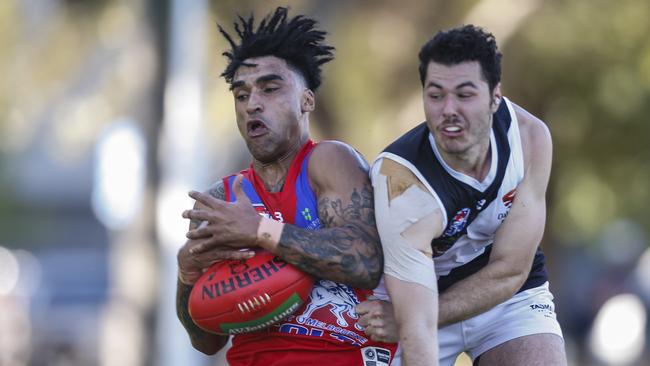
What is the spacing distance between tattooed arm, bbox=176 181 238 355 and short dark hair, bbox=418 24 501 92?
1247 mm

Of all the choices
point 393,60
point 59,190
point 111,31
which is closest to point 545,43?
point 393,60

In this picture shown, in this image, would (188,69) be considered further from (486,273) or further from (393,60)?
(486,273)

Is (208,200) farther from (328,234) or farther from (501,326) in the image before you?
(501,326)

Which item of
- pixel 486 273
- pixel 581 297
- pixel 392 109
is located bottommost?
pixel 581 297

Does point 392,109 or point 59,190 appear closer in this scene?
point 392,109

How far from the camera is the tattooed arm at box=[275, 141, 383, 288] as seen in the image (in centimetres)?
592

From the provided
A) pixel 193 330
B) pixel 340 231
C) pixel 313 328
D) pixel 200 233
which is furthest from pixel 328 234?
pixel 193 330

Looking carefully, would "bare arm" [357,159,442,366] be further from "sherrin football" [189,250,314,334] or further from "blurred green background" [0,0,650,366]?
"blurred green background" [0,0,650,366]

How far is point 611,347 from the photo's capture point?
18.8 m

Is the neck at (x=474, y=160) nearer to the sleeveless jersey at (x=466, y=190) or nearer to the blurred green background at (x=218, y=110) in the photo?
the sleeveless jersey at (x=466, y=190)

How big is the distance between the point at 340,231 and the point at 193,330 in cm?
125

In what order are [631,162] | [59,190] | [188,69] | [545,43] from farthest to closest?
[59,190] → [631,162] → [545,43] → [188,69]

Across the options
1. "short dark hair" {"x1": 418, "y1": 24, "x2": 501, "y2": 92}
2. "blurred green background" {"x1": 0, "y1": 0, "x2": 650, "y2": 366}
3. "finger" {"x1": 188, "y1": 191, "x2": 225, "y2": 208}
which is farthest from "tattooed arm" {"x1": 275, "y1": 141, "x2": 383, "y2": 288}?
"blurred green background" {"x1": 0, "y1": 0, "x2": 650, "y2": 366}

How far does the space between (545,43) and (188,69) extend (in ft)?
15.8
